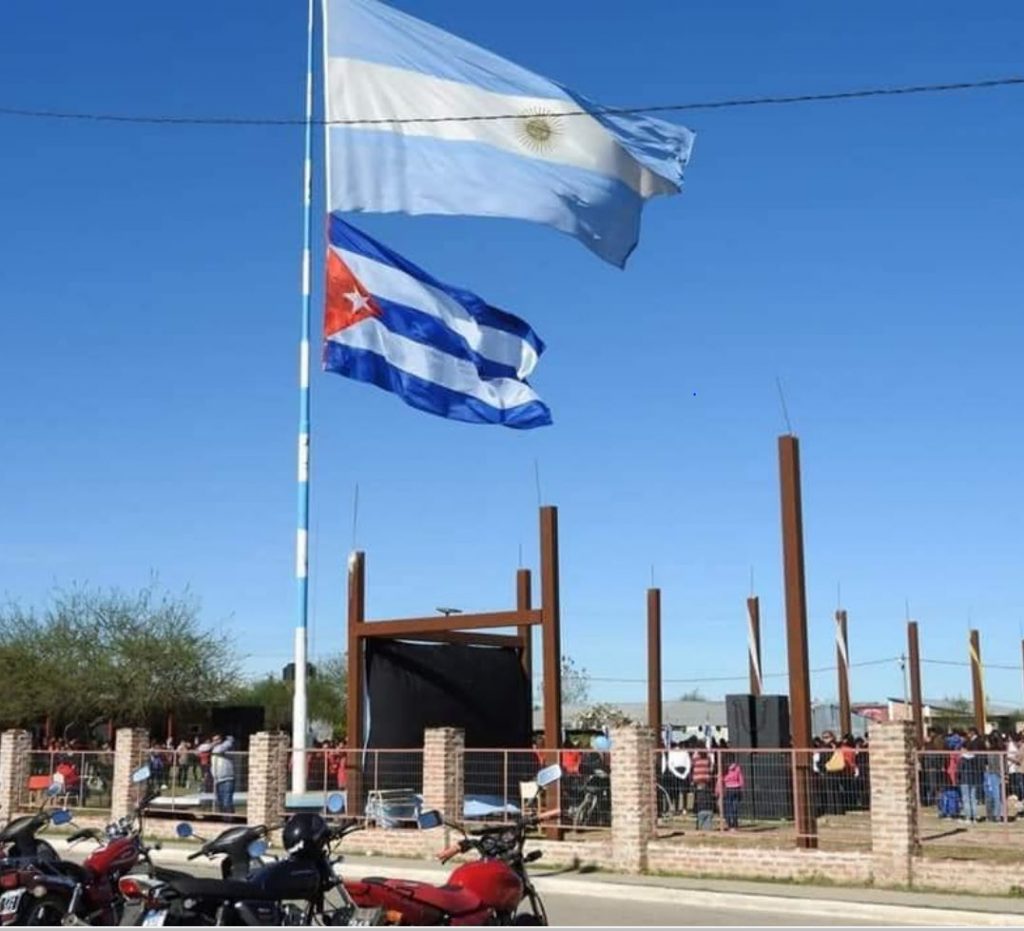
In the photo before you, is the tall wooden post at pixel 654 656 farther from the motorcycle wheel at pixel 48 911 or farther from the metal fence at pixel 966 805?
the motorcycle wheel at pixel 48 911

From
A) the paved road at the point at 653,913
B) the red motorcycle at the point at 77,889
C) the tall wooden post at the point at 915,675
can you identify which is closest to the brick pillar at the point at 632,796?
the paved road at the point at 653,913

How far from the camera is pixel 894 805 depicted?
54.1ft

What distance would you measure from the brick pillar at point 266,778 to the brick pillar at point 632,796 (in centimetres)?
656

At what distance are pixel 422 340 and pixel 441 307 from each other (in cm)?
71

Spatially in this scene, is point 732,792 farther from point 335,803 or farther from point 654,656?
point 654,656

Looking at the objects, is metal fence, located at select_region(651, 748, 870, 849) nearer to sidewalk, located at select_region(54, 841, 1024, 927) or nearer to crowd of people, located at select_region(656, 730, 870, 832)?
crowd of people, located at select_region(656, 730, 870, 832)

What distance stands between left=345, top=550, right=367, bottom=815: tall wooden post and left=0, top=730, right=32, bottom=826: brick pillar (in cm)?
764

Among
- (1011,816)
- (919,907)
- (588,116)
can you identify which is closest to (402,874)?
(919,907)

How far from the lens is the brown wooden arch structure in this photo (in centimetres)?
2242

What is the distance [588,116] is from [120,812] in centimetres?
1504

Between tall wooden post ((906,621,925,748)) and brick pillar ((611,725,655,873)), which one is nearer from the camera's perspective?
brick pillar ((611,725,655,873))

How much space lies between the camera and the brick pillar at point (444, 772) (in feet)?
67.3

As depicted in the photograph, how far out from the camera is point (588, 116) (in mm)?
21172

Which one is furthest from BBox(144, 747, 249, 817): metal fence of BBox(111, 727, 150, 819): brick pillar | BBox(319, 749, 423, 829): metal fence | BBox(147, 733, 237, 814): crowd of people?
BBox(319, 749, 423, 829): metal fence
